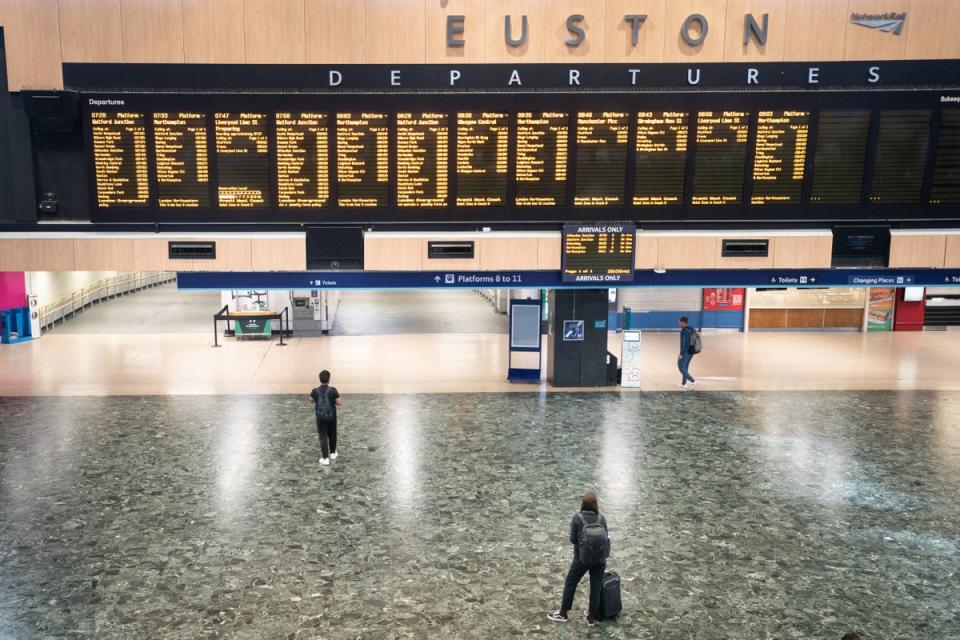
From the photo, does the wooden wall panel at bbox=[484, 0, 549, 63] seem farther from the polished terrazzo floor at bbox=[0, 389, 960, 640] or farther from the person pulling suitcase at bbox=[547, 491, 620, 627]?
the person pulling suitcase at bbox=[547, 491, 620, 627]

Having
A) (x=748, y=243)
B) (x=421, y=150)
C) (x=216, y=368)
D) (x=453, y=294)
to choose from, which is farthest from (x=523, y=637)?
(x=453, y=294)

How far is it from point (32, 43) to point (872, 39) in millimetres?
13813

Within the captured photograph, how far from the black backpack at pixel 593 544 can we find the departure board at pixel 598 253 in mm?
7052

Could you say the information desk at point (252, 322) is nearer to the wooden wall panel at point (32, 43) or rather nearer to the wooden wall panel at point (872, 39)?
the wooden wall panel at point (32, 43)

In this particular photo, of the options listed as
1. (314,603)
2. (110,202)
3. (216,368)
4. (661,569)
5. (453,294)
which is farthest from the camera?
(453,294)

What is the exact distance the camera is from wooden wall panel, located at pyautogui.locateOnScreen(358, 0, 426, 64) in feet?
38.1

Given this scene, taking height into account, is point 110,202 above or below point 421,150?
below

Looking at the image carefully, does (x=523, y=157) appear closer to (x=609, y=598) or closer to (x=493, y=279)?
(x=493, y=279)

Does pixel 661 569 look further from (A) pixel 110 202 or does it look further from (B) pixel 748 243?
(A) pixel 110 202

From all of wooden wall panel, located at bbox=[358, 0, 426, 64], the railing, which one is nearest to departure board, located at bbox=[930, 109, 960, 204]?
wooden wall panel, located at bbox=[358, 0, 426, 64]

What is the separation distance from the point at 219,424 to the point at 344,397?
277cm

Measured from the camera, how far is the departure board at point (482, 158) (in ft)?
38.2

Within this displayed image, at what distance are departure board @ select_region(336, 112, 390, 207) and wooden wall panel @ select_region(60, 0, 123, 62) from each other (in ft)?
12.6

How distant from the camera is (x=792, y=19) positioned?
11727 millimetres
